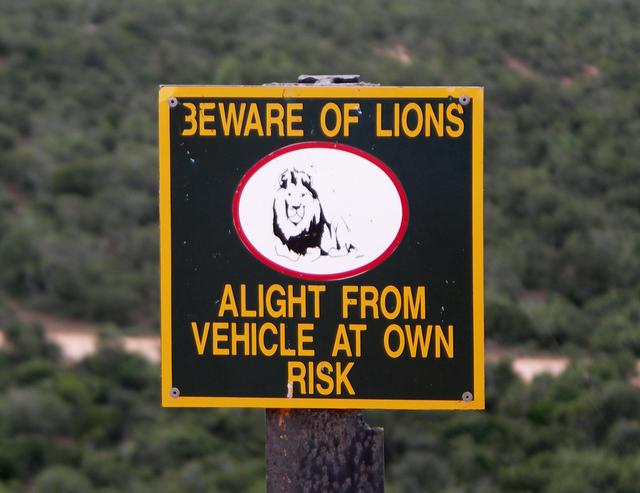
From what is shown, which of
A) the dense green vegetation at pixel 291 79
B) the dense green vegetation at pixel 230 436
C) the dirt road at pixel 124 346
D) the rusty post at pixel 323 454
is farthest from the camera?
the dirt road at pixel 124 346

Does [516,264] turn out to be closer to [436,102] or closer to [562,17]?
[562,17]

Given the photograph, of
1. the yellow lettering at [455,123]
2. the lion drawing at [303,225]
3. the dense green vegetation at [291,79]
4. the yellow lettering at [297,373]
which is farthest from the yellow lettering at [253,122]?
the dense green vegetation at [291,79]

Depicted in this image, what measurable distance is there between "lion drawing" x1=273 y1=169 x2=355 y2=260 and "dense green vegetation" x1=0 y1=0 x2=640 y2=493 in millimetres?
8879

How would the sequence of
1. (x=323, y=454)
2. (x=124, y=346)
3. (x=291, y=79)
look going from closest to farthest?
(x=323, y=454) < (x=124, y=346) < (x=291, y=79)

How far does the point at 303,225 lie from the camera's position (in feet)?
9.44

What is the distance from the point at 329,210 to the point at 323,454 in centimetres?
57

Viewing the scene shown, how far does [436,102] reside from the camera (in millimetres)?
2861

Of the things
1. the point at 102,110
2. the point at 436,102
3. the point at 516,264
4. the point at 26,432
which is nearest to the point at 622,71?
the point at 516,264

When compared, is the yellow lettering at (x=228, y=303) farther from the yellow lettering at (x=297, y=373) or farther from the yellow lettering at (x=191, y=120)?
the yellow lettering at (x=191, y=120)

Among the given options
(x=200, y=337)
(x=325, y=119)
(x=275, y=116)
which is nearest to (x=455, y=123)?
(x=325, y=119)

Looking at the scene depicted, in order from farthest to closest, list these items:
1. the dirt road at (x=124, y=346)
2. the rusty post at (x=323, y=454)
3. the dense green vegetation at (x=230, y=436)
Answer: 1. the dirt road at (x=124, y=346)
2. the dense green vegetation at (x=230, y=436)
3. the rusty post at (x=323, y=454)

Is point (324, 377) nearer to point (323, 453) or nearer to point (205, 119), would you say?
point (323, 453)

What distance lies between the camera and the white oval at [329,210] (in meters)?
2.87

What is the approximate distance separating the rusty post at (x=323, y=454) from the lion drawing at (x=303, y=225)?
0.38 meters
